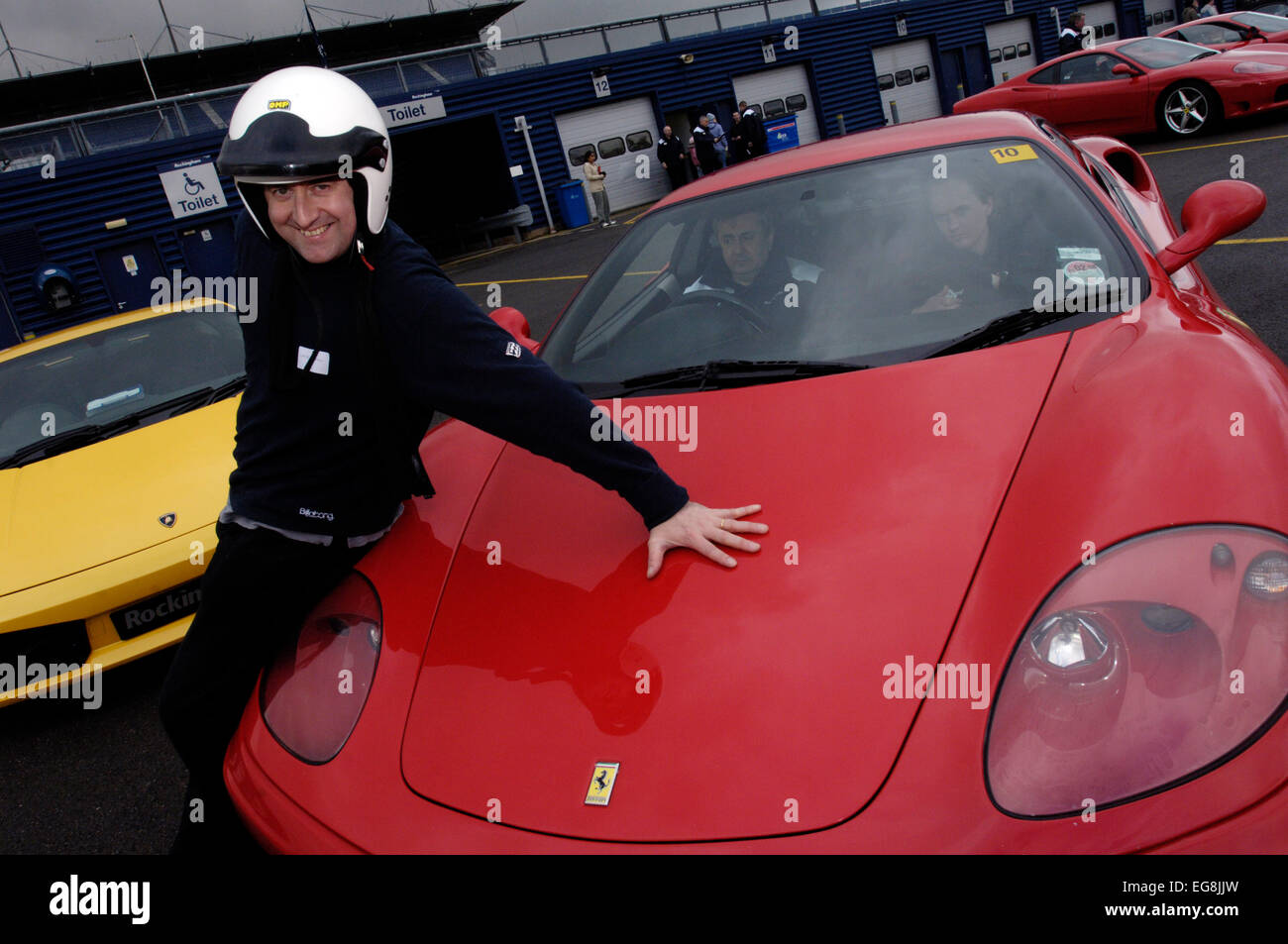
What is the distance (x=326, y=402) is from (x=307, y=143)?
53cm

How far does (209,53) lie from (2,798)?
127ft

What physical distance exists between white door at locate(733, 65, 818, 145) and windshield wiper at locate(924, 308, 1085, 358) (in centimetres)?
2268

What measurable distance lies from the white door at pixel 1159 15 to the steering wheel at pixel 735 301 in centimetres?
3555

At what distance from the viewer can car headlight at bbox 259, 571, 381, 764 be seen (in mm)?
1632

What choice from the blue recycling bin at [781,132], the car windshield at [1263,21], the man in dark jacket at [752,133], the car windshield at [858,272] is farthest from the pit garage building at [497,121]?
the car windshield at [858,272]

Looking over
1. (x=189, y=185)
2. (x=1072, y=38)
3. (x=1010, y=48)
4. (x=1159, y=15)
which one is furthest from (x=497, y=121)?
(x=1159, y=15)

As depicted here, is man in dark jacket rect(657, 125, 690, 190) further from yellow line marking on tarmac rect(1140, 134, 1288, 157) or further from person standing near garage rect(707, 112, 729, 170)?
yellow line marking on tarmac rect(1140, 134, 1288, 157)

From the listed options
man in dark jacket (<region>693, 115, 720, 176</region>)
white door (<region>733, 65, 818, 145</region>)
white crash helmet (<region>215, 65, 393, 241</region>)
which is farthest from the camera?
white door (<region>733, 65, 818, 145</region>)

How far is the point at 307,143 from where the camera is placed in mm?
1753

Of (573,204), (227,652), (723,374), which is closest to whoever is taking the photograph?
(227,652)

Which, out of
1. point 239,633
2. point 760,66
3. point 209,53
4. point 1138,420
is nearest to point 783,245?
point 1138,420

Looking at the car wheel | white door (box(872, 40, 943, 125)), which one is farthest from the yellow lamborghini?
white door (box(872, 40, 943, 125))

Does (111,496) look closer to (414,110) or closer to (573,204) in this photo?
(573,204)

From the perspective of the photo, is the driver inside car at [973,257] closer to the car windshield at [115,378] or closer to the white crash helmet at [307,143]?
the white crash helmet at [307,143]
